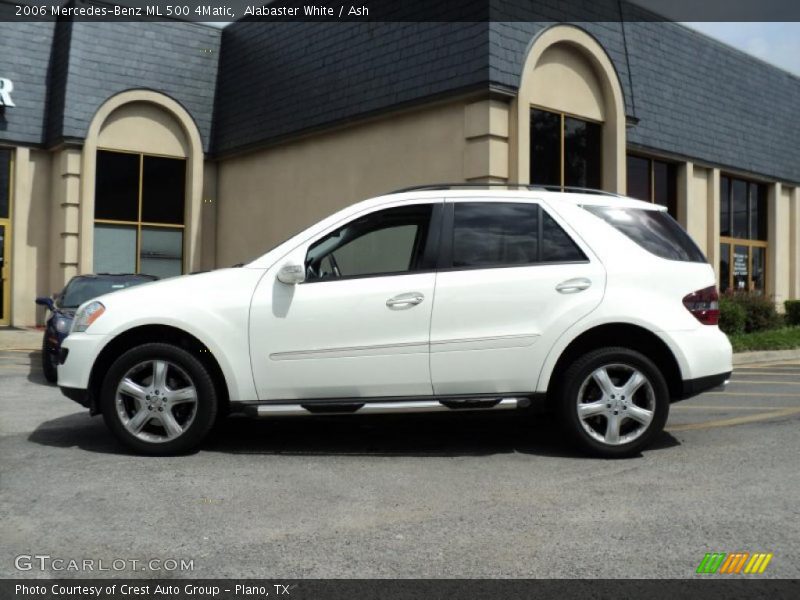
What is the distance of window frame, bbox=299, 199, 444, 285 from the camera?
18.4 feet

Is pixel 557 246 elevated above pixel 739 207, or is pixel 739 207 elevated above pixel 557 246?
pixel 739 207

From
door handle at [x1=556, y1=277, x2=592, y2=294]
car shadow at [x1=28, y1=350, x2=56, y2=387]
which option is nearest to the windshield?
car shadow at [x1=28, y1=350, x2=56, y2=387]

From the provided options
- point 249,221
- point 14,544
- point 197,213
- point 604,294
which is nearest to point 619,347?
point 604,294

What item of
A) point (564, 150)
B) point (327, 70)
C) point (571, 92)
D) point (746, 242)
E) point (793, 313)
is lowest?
point (793, 313)

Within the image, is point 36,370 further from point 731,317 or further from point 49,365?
point 731,317

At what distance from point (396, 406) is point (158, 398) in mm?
1671

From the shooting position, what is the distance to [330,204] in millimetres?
15734

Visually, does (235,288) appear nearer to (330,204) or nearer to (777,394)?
(777,394)

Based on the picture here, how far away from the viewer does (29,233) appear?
17984mm

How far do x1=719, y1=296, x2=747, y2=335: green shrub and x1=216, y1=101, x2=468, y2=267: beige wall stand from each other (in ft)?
21.8

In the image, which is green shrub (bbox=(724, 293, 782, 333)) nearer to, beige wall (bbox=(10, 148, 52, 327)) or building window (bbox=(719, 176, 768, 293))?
building window (bbox=(719, 176, 768, 293))

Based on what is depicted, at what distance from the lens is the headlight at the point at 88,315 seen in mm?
5691

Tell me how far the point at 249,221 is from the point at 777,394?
40.8 feet

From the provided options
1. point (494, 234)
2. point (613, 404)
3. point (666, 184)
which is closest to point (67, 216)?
point (666, 184)
